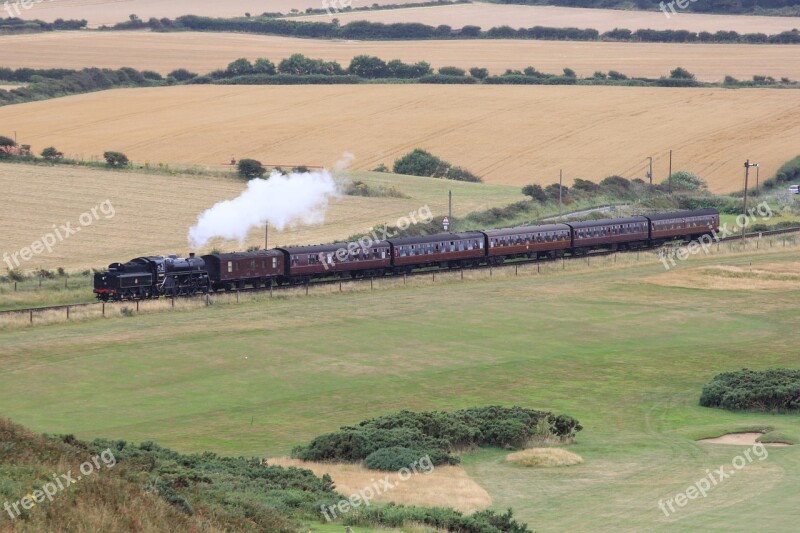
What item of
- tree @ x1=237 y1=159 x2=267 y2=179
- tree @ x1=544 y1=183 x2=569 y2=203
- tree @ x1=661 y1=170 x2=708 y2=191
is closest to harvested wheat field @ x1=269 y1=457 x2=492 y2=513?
tree @ x1=237 y1=159 x2=267 y2=179

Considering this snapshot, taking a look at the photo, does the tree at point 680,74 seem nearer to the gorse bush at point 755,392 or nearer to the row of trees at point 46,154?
the row of trees at point 46,154

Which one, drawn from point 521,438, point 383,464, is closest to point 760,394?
point 521,438

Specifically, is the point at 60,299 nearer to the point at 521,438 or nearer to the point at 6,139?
the point at 521,438

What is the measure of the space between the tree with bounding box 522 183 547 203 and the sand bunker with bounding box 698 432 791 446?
64.3 metres

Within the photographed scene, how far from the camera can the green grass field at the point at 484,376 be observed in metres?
33.2

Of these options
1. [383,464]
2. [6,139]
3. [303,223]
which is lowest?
[383,464]

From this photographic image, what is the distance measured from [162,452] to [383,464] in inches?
240

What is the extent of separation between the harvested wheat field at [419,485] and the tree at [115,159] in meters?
75.9

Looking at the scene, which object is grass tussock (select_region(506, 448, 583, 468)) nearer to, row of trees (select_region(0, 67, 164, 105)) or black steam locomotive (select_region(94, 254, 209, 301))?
black steam locomotive (select_region(94, 254, 209, 301))

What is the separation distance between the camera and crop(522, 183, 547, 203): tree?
104 m

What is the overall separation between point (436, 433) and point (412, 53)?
145 m

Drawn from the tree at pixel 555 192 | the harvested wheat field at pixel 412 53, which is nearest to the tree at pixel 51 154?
the tree at pixel 555 192

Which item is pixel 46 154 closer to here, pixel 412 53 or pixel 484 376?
pixel 484 376

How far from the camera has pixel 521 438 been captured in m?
38.6
